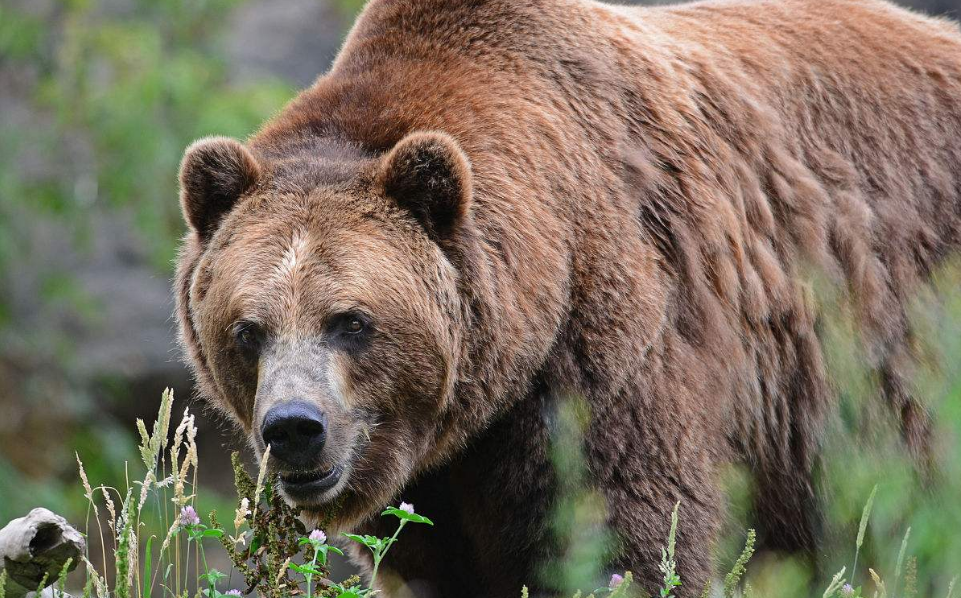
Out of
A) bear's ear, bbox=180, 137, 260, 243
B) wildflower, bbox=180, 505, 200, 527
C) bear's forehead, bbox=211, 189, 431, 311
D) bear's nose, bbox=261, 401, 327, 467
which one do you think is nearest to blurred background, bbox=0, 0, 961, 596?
bear's ear, bbox=180, 137, 260, 243

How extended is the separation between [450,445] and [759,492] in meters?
1.45

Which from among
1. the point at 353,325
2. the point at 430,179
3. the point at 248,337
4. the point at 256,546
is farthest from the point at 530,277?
the point at 256,546

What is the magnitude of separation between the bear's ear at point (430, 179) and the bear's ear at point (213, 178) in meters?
0.51

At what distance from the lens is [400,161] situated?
4590 mm

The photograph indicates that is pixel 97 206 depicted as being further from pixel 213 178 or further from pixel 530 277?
pixel 530 277

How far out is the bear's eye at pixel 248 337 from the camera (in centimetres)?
440

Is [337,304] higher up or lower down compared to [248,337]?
higher up

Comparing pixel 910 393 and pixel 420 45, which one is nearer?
pixel 420 45

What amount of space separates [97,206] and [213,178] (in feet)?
28.3

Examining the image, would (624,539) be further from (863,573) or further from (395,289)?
(863,573)

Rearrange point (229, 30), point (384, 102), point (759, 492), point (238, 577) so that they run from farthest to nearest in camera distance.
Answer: point (229, 30)
point (238, 577)
point (759, 492)
point (384, 102)

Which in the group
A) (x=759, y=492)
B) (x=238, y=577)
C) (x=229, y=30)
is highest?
(x=759, y=492)

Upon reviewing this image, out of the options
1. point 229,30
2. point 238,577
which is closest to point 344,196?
point 238,577

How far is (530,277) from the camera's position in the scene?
4680 mm
